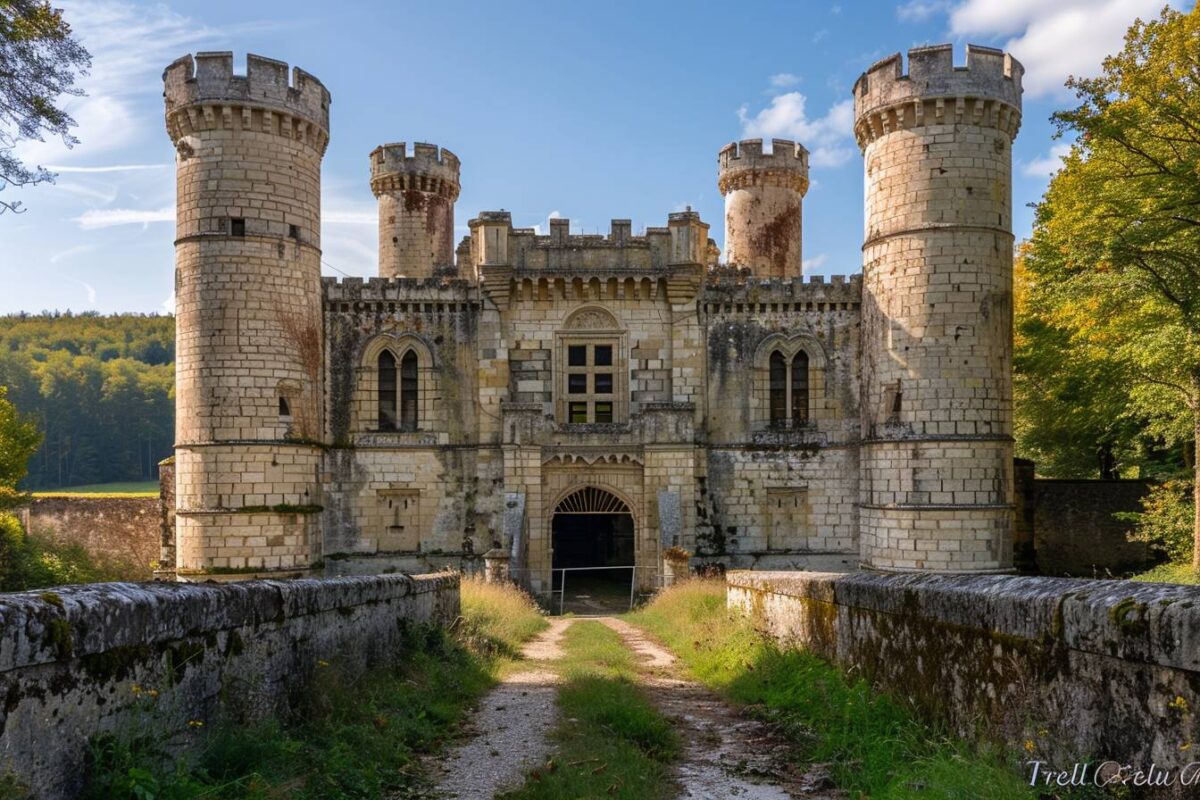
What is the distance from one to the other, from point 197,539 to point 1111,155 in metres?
20.8

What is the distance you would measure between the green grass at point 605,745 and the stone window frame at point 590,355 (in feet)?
41.3

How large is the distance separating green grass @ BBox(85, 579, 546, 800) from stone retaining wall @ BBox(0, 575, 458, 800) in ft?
0.45

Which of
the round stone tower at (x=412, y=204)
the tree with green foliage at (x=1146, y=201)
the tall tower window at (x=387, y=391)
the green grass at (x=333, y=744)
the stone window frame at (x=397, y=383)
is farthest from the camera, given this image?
the round stone tower at (x=412, y=204)

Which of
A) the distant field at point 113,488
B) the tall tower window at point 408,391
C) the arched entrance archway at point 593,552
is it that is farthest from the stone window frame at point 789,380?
the distant field at point 113,488

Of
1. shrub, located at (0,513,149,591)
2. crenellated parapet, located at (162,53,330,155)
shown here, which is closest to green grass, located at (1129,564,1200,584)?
crenellated parapet, located at (162,53,330,155)

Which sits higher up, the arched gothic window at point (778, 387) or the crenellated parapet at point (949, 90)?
the crenellated parapet at point (949, 90)

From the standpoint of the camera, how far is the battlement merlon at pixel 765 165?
29.5 m

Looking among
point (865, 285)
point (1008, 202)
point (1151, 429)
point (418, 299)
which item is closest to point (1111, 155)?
point (1008, 202)

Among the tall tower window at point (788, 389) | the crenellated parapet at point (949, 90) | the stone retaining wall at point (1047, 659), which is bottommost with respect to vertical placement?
the stone retaining wall at point (1047, 659)

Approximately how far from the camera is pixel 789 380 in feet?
78.7

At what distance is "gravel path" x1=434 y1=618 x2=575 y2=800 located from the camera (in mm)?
6879

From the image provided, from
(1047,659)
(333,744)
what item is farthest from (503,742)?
(1047,659)

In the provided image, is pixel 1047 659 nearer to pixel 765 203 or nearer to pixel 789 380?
pixel 789 380

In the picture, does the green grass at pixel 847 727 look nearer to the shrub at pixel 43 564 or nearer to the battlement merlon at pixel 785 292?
the battlement merlon at pixel 785 292
